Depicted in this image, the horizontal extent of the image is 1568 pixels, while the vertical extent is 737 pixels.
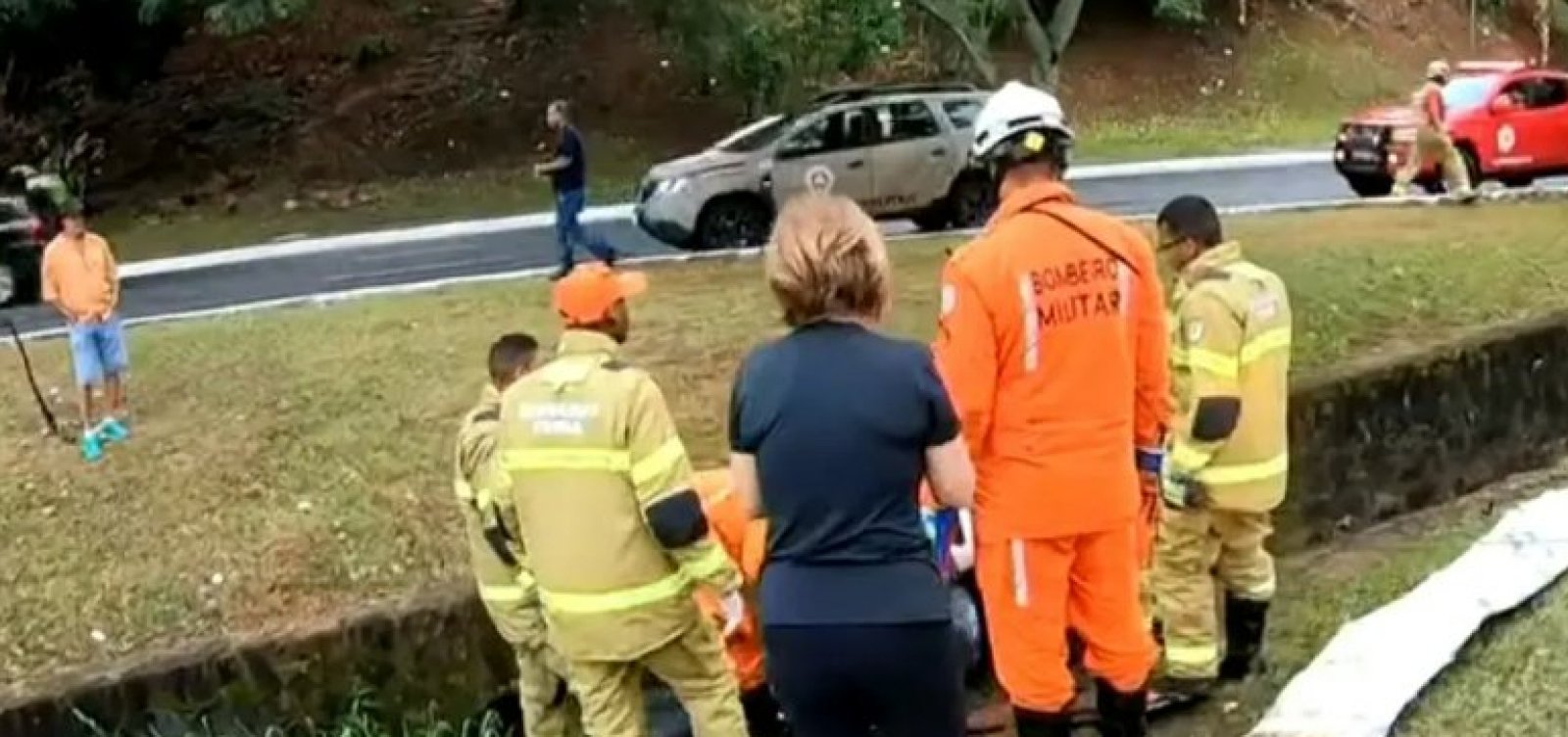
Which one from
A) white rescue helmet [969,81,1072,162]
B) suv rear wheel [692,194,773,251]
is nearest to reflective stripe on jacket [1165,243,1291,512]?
white rescue helmet [969,81,1072,162]

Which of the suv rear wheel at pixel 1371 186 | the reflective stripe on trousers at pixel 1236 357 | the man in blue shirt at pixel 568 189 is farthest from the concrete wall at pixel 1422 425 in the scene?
the suv rear wheel at pixel 1371 186

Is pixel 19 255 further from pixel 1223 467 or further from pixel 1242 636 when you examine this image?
pixel 1223 467

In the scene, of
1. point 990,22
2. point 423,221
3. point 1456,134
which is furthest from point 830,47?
point 1456,134

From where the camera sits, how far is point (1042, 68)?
23375mm

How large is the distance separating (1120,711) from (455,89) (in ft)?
101

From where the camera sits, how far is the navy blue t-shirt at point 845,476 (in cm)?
473

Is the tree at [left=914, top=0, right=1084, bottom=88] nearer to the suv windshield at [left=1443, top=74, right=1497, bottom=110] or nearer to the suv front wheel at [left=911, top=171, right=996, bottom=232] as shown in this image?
the suv front wheel at [left=911, top=171, right=996, bottom=232]

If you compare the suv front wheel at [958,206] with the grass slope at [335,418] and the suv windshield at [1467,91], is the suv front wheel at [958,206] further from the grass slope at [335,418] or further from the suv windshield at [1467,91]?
the suv windshield at [1467,91]

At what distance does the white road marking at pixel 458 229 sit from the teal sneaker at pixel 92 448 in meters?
13.8

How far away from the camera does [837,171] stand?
23500 mm

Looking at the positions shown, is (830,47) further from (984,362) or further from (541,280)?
(984,362)

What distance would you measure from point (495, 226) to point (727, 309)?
44.2ft

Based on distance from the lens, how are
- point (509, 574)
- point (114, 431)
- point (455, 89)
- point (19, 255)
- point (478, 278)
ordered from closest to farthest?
point (509, 574)
point (114, 431)
point (478, 278)
point (19, 255)
point (455, 89)

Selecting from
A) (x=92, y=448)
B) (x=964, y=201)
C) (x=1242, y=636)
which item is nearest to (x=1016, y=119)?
(x=1242, y=636)
